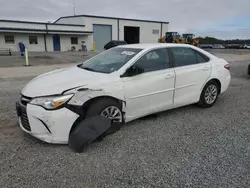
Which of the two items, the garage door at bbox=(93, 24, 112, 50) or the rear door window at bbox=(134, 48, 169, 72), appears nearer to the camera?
the rear door window at bbox=(134, 48, 169, 72)

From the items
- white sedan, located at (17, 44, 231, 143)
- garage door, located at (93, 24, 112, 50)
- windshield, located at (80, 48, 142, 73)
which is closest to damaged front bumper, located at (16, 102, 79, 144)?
white sedan, located at (17, 44, 231, 143)

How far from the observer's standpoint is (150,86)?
12.8 feet

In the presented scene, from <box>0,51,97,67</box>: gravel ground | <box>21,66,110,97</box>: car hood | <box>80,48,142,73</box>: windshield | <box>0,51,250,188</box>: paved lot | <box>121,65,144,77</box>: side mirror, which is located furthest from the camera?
<box>0,51,97,67</box>: gravel ground

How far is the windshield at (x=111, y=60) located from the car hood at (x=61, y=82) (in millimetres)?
266

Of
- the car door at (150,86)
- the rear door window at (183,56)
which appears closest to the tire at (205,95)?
the rear door window at (183,56)

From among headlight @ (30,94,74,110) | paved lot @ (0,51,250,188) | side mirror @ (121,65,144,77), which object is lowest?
paved lot @ (0,51,250,188)

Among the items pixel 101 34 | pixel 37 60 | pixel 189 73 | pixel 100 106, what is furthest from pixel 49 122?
pixel 101 34

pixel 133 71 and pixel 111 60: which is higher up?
pixel 111 60

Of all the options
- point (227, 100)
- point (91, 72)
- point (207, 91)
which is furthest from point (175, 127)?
point (227, 100)

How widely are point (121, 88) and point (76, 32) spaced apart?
33.0 m

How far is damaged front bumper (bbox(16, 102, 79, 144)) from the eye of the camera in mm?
3037

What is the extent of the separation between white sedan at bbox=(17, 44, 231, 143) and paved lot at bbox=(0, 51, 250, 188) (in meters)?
0.32

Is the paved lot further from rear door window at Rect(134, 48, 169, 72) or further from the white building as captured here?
the white building

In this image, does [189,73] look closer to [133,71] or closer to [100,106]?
[133,71]
